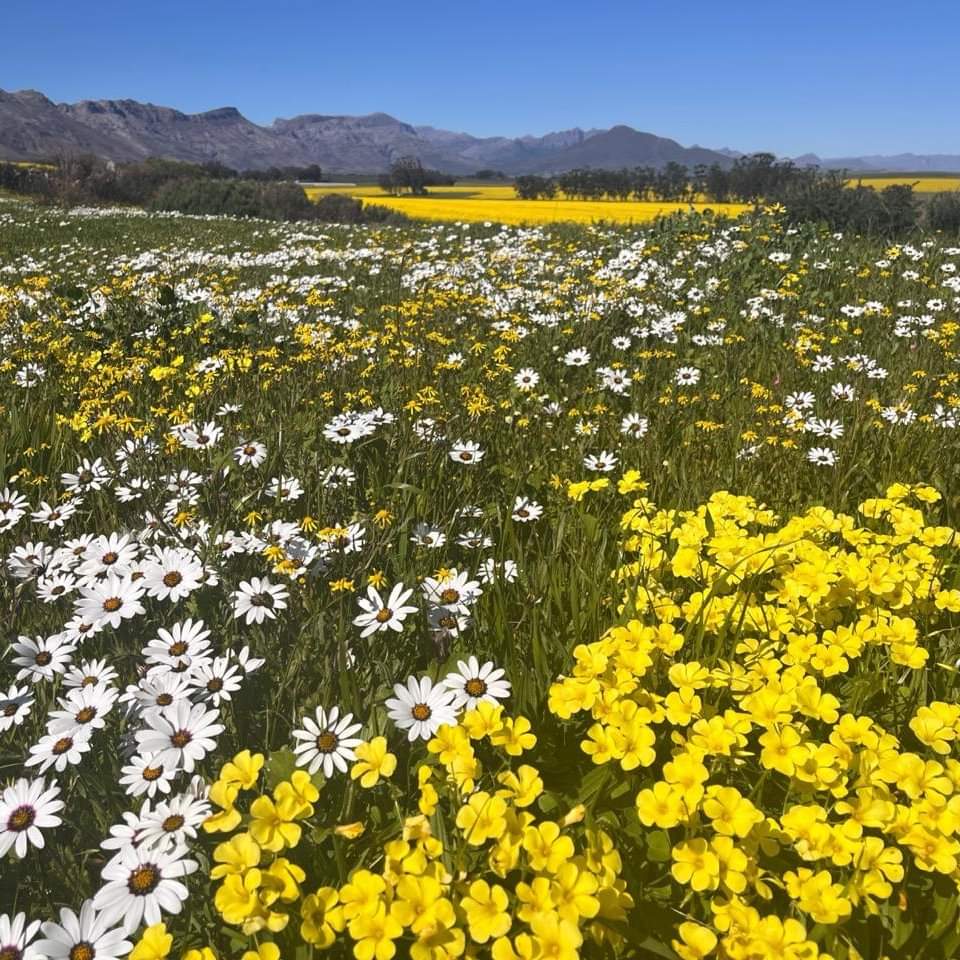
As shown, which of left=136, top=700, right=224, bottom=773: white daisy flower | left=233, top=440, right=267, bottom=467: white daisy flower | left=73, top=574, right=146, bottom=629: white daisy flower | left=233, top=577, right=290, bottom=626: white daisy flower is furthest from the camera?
left=233, top=440, right=267, bottom=467: white daisy flower

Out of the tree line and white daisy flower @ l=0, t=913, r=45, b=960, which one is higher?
the tree line

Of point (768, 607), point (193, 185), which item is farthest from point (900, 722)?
point (193, 185)

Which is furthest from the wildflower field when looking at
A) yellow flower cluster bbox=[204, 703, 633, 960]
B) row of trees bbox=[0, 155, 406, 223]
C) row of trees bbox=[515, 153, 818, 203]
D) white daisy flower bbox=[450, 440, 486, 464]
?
row of trees bbox=[515, 153, 818, 203]

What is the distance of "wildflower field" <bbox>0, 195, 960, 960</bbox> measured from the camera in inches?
54.3

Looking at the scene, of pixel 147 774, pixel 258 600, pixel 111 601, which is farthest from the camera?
pixel 258 600

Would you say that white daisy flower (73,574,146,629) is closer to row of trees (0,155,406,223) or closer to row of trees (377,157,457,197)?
row of trees (0,155,406,223)

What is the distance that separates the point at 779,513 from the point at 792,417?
3.78 ft

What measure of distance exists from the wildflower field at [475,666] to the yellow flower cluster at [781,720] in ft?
0.04

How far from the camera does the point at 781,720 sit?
5.49 feet

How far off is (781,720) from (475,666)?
815 millimetres

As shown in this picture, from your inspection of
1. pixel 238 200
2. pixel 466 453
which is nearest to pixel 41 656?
pixel 466 453

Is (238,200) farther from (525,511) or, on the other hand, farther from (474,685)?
(474,685)

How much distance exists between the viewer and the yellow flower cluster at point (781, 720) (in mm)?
1404

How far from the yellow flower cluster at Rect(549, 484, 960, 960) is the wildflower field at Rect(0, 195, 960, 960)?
0.01 m
